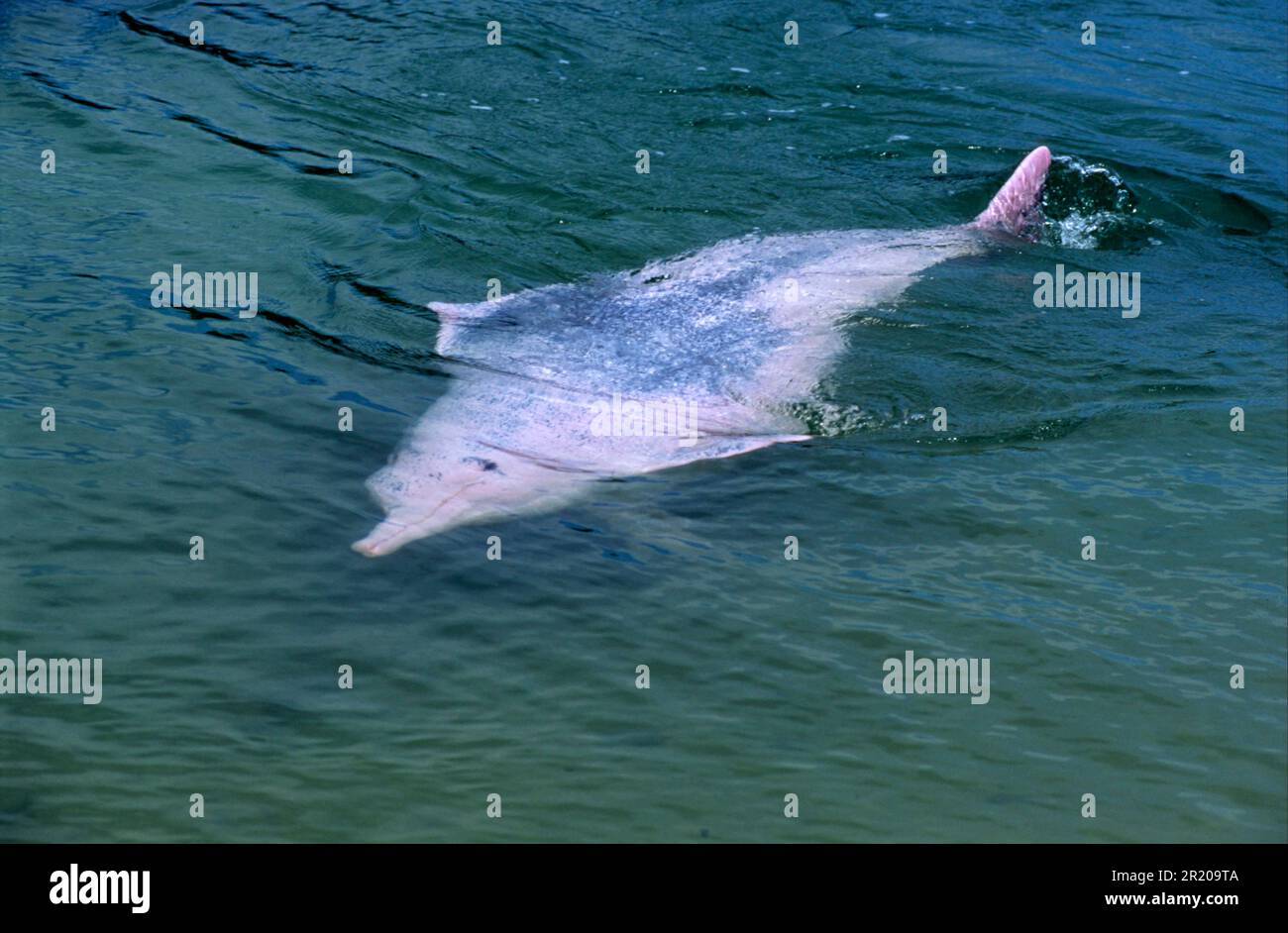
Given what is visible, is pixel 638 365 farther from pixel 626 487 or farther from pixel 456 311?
pixel 456 311

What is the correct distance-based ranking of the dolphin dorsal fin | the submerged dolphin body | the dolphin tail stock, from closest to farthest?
the submerged dolphin body
the dolphin dorsal fin
the dolphin tail stock

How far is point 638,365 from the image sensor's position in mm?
9164

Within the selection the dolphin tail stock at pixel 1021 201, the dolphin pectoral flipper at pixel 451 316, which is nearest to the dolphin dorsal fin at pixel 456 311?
the dolphin pectoral flipper at pixel 451 316

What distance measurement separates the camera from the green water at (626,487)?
5.79 meters

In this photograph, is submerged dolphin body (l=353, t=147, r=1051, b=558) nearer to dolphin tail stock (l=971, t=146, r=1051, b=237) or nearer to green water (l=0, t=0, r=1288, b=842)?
dolphin tail stock (l=971, t=146, r=1051, b=237)

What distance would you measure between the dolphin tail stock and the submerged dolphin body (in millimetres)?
12

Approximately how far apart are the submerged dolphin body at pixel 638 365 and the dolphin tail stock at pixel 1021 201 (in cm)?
1

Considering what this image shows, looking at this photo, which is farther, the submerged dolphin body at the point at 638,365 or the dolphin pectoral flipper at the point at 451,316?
the dolphin pectoral flipper at the point at 451,316

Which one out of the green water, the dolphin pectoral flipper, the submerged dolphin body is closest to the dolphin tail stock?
the submerged dolphin body

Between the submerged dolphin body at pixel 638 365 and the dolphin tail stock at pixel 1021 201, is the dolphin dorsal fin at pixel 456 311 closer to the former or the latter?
the submerged dolphin body at pixel 638 365

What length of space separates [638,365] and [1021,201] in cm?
421

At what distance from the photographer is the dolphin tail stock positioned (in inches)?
448

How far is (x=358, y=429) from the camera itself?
8.40m
